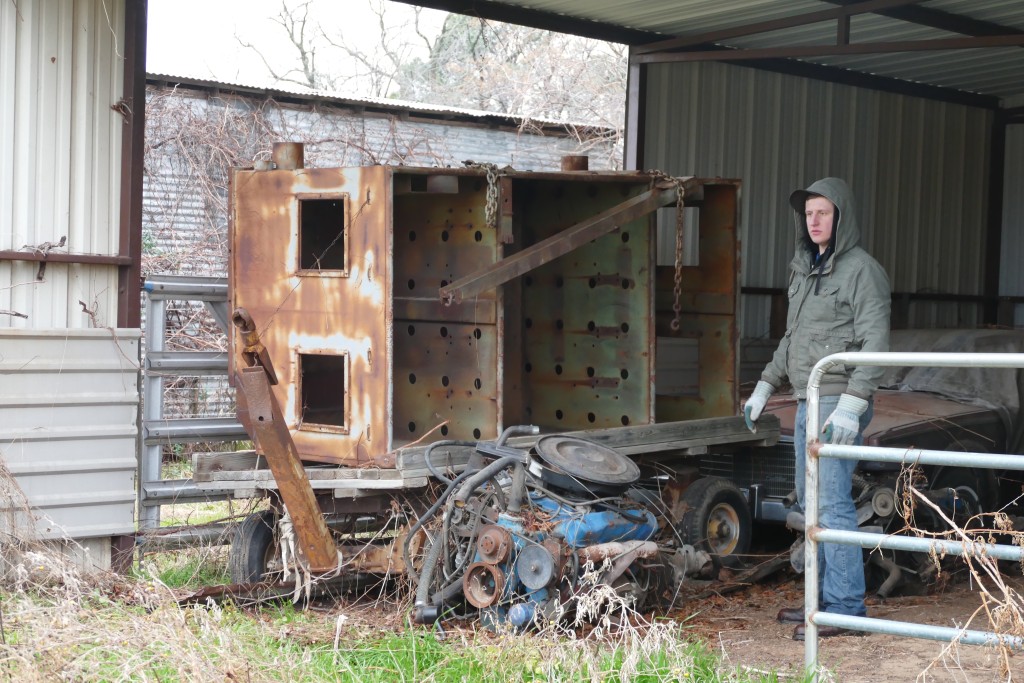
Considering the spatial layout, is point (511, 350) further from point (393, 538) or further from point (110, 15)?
point (110, 15)

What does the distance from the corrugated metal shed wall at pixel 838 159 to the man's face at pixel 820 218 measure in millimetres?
4510

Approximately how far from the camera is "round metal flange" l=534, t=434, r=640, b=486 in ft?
20.8

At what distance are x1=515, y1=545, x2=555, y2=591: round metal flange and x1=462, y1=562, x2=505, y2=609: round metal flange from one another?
11 cm

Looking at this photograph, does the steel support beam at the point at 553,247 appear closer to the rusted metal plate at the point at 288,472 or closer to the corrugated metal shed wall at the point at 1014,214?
the rusted metal plate at the point at 288,472

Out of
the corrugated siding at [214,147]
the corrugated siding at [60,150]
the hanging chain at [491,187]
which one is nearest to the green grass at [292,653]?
the corrugated siding at [60,150]

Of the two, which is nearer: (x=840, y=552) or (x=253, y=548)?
(x=840, y=552)

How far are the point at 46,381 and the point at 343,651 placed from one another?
3.02 m

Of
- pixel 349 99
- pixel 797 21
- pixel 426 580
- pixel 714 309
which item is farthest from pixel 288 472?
pixel 349 99

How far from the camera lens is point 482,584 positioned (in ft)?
19.5

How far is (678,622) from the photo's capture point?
6.40 meters

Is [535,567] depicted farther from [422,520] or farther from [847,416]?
[847,416]

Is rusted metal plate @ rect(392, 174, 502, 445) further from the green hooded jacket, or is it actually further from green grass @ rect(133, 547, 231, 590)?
the green hooded jacket

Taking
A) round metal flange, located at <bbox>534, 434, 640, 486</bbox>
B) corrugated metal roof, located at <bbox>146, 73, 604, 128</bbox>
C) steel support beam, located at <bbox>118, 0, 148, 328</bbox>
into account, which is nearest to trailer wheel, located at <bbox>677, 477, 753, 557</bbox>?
round metal flange, located at <bbox>534, 434, 640, 486</bbox>

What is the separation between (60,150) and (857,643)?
5.44 metres
